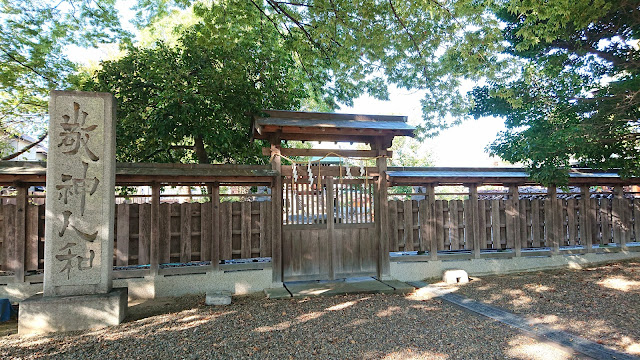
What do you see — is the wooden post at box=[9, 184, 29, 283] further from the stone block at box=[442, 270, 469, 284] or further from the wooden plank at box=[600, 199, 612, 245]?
the wooden plank at box=[600, 199, 612, 245]

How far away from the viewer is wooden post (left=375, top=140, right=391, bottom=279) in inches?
343

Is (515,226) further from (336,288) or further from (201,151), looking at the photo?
(201,151)

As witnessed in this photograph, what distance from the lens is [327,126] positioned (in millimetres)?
8086

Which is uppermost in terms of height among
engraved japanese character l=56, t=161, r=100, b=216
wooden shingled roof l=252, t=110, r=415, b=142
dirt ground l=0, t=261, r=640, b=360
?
wooden shingled roof l=252, t=110, r=415, b=142

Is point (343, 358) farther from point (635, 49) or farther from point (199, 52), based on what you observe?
point (635, 49)

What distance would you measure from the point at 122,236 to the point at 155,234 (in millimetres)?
679

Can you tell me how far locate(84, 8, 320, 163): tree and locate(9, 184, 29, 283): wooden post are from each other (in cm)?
241

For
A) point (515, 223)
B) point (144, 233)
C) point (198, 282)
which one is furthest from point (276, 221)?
point (515, 223)

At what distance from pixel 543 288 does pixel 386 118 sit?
17.7 feet

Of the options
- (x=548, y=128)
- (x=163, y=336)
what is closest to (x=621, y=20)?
(x=548, y=128)

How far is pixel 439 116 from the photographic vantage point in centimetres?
1069

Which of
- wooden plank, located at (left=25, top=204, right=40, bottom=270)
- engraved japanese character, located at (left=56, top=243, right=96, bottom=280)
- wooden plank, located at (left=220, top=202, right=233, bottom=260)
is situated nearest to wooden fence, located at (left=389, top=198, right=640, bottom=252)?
wooden plank, located at (left=220, top=202, right=233, bottom=260)

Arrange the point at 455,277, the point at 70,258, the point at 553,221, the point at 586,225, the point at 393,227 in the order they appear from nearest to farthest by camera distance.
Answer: the point at 70,258 → the point at 455,277 → the point at 393,227 → the point at 553,221 → the point at 586,225

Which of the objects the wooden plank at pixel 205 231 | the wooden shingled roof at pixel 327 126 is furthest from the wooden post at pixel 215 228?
the wooden shingled roof at pixel 327 126
